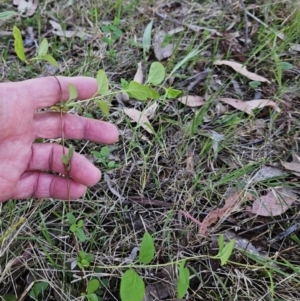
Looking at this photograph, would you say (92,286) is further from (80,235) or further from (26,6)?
(26,6)

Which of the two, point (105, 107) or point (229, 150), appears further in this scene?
point (229, 150)

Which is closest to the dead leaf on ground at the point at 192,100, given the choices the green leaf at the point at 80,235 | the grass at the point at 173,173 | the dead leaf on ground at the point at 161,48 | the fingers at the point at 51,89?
the grass at the point at 173,173

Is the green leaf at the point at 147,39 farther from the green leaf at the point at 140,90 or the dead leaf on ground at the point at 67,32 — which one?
the green leaf at the point at 140,90

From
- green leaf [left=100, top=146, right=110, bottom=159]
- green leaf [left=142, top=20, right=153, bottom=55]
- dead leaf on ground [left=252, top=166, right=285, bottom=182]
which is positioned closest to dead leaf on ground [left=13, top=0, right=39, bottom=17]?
green leaf [left=142, top=20, right=153, bottom=55]

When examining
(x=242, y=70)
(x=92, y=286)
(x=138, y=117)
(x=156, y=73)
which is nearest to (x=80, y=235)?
(x=92, y=286)

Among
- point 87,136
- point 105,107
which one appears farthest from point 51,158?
point 105,107

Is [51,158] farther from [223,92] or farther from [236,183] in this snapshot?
[223,92]
